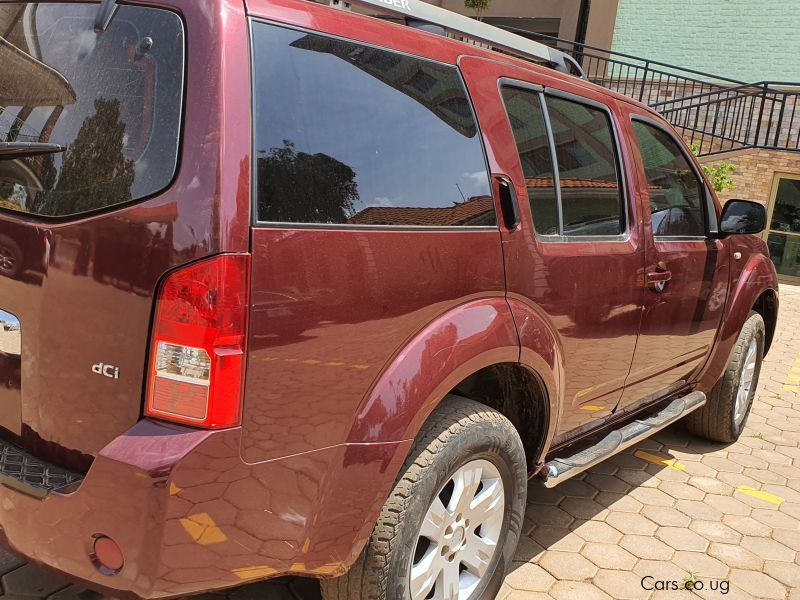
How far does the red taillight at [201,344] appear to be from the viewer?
64.6 inches

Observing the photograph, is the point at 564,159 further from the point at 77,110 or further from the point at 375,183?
the point at 77,110

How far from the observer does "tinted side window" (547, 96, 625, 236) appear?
2807 millimetres

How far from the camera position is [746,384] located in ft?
15.4

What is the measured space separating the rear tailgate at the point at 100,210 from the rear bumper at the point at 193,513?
0.43 feet

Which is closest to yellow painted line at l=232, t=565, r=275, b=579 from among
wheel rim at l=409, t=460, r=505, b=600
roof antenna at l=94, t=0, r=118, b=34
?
wheel rim at l=409, t=460, r=505, b=600

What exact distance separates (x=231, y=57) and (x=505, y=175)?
105 cm

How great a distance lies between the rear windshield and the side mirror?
118 inches

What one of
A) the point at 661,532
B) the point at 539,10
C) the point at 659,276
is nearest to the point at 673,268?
the point at 659,276

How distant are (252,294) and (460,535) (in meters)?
1.17

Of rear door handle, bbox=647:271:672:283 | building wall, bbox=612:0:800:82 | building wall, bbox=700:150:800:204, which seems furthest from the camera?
building wall, bbox=612:0:800:82

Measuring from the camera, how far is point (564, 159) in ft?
9.25

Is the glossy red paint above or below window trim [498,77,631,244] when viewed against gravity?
below

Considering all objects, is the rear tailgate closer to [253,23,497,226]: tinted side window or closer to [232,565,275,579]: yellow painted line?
[253,23,497,226]: tinted side window

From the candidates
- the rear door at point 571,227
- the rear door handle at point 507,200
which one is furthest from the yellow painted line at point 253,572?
the rear door handle at point 507,200
